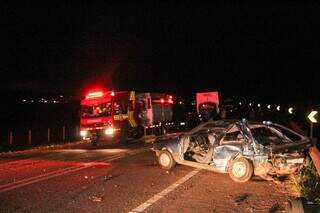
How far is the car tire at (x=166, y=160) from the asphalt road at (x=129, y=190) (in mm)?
185

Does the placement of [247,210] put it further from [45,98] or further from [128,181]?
[45,98]

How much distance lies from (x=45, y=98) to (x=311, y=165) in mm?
82579

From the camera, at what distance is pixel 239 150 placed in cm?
1088

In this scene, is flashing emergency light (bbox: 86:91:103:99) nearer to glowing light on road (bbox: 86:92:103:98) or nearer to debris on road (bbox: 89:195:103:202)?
glowing light on road (bbox: 86:92:103:98)

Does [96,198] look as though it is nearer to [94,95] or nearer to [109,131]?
[109,131]

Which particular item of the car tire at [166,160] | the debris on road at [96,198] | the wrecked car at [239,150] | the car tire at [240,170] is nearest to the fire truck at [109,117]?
the car tire at [166,160]

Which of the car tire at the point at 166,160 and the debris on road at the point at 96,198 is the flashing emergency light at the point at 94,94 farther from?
the debris on road at the point at 96,198

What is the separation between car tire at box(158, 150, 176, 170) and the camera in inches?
505

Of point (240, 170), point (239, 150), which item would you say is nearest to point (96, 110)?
point (239, 150)

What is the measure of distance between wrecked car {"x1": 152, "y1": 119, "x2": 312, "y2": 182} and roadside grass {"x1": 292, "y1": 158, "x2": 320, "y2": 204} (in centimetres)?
26

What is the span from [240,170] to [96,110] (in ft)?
46.3

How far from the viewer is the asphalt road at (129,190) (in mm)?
8273

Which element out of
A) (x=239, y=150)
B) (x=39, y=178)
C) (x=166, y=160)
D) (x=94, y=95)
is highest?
(x=94, y=95)

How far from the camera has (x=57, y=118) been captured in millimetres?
57594
